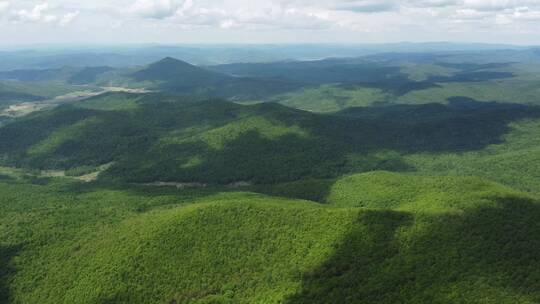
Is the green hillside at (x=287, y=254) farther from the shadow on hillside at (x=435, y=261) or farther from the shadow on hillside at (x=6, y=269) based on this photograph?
the shadow on hillside at (x=6, y=269)

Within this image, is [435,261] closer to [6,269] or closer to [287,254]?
[287,254]

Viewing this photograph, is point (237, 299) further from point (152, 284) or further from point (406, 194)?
point (406, 194)

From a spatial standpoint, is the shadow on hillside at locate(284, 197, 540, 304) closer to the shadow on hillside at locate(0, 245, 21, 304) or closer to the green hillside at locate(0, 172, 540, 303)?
the green hillside at locate(0, 172, 540, 303)

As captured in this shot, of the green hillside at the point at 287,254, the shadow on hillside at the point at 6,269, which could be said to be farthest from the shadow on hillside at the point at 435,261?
the shadow on hillside at the point at 6,269

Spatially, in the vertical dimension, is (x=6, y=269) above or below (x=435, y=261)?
below

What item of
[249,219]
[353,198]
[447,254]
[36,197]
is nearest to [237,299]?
[249,219]

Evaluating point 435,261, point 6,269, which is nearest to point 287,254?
point 435,261
